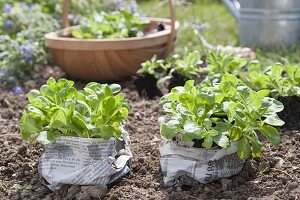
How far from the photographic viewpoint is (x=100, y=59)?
3531mm

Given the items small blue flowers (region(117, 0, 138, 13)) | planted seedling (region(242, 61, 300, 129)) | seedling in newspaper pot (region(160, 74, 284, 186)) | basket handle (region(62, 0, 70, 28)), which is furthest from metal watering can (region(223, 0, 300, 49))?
seedling in newspaper pot (region(160, 74, 284, 186))

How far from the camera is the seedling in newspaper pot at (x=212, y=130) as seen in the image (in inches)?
77.4

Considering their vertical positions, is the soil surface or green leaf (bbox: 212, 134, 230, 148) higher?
green leaf (bbox: 212, 134, 230, 148)

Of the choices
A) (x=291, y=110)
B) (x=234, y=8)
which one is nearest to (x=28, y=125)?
(x=291, y=110)

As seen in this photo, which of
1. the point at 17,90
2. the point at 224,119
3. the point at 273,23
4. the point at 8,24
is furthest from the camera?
the point at 273,23

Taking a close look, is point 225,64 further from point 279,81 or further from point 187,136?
point 187,136

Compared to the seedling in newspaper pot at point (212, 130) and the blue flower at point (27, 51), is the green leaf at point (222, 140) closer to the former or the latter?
the seedling in newspaper pot at point (212, 130)

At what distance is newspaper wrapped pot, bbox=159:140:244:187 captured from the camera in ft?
6.71

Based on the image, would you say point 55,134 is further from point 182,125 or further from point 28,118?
point 182,125

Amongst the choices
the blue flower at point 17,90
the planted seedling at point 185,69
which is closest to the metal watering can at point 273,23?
the planted seedling at point 185,69

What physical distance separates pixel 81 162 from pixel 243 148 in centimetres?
54

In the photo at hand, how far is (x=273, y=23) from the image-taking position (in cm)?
479

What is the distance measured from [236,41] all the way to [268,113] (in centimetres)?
294

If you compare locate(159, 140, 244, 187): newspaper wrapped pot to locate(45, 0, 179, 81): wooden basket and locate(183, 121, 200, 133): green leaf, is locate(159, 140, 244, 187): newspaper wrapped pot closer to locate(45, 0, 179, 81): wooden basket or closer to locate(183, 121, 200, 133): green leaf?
locate(183, 121, 200, 133): green leaf
